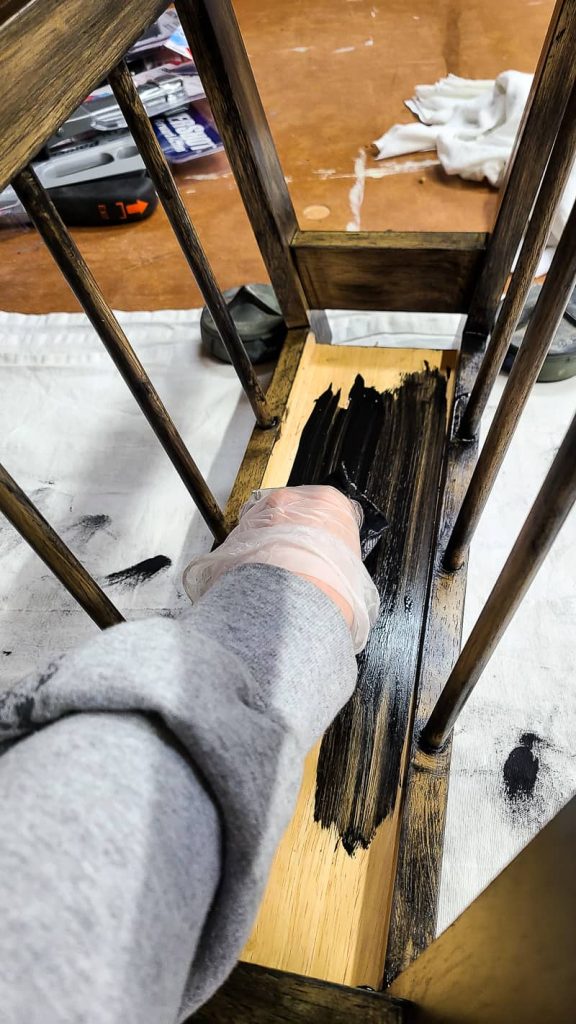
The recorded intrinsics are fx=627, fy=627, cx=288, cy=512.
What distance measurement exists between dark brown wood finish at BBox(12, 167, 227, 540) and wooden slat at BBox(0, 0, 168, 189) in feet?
0.10

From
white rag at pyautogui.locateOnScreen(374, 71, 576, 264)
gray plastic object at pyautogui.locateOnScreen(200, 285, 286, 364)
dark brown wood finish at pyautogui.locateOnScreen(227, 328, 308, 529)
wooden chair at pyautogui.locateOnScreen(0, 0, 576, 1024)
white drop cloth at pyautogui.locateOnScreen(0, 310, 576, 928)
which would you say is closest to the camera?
wooden chair at pyautogui.locateOnScreen(0, 0, 576, 1024)

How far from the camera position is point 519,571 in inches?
14.8

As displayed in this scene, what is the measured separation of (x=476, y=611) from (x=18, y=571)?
27.7 inches

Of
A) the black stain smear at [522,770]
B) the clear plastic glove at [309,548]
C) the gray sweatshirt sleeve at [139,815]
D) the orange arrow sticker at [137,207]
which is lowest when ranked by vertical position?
the black stain smear at [522,770]

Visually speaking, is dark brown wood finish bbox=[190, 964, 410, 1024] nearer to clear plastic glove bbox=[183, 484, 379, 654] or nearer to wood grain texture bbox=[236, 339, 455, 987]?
wood grain texture bbox=[236, 339, 455, 987]

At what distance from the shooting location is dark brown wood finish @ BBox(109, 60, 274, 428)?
22.3 inches

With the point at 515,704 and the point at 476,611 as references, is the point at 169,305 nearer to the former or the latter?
the point at 476,611

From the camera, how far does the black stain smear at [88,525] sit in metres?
1.01

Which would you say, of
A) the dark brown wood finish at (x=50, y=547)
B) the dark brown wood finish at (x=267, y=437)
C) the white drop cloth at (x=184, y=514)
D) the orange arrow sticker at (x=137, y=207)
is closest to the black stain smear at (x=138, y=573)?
the white drop cloth at (x=184, y=514)

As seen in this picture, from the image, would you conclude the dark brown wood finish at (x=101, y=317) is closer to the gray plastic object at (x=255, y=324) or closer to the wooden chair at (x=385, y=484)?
the wooden chair at (x=385, y=484)

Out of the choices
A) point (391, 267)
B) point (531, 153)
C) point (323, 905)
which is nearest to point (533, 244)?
point (531, 153)

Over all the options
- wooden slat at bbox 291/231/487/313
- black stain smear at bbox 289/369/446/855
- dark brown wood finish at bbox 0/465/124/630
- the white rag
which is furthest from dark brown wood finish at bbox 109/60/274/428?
the white rag

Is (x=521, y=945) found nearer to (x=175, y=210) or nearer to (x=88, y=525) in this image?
(x=175, y=210)

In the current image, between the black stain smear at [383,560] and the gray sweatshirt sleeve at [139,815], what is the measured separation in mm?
320
